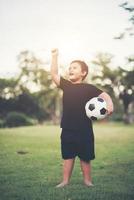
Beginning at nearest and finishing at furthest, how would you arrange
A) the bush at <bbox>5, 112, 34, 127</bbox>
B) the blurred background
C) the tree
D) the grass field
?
the grass field
the blurred background
the tree
the bush at <bbox>5, 112, 34, 127</bbox>

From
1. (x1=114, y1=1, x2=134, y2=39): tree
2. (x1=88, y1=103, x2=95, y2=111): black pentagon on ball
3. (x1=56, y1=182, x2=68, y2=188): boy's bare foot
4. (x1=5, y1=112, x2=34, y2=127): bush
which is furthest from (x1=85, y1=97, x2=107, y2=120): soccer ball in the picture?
(x1=5, y1=112, x2=34, y2=127): bush

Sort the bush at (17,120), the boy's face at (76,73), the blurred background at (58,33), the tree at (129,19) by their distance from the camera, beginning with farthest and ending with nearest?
the bush at (17,120), the tree at (129,19), the blurred background at (58,33), the boy's face at (76,73)

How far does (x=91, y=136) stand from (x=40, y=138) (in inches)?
109

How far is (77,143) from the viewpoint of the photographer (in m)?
4.58

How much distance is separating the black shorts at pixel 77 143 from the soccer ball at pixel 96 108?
203 millimetres

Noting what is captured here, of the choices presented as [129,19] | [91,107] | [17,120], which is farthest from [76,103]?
[17,120]

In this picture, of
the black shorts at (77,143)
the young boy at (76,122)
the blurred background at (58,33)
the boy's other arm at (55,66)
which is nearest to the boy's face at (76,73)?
the young boy at (76,122)

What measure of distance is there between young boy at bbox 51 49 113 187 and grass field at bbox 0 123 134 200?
0.75 feet

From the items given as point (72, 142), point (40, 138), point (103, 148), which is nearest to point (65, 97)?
point (72, 142)

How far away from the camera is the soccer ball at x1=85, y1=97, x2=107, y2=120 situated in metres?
4.50

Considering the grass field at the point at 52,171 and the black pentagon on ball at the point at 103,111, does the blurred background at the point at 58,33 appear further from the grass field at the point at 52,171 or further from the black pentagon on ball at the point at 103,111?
→ the black pentagon on ball at the point at 103,111

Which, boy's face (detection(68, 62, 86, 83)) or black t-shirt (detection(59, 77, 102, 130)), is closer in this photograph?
black t-shirt (detection(59, 77, 102, 130))

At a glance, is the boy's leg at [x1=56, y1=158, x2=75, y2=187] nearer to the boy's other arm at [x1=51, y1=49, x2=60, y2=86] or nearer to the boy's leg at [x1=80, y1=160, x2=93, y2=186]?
the boy's leg at [x1=80, y1=160, x2=93, y2=186]

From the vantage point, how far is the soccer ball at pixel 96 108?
4504 millimetres
